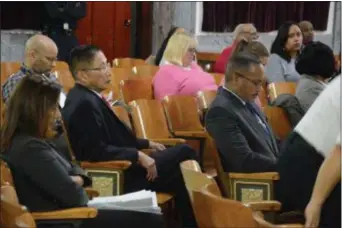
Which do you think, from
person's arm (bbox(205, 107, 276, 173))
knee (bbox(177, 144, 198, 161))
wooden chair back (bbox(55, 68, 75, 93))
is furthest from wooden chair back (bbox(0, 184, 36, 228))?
wooden chair back (bbox(55, 68, 75, 93))

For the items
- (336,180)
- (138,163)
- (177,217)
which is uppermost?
(336,180)

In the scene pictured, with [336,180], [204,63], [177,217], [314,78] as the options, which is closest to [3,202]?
[336,180]

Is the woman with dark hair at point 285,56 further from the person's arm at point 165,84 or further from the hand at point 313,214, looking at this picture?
the hand at point 313,214

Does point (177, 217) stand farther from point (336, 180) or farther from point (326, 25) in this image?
point (326, 25)

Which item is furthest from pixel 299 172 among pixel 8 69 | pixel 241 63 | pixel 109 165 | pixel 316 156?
pixel 8 69

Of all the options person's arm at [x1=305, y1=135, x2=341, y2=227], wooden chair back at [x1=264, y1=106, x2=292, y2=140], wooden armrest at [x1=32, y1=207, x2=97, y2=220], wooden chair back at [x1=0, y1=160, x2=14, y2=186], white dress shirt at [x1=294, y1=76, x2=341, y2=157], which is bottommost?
wooden armrest at [x1=32, y1=207, x2=97, y2=220]

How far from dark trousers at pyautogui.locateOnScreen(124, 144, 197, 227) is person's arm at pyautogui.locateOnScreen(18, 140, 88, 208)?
1010 millimetres

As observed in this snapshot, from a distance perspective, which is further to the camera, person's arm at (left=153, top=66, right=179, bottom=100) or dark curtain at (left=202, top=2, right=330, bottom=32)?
dark curtain at (left=202, top=2, right=330, bottom=32)

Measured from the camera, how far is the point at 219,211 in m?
2.25

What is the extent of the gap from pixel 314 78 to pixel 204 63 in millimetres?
4500

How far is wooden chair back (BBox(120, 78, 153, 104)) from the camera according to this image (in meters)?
5.14

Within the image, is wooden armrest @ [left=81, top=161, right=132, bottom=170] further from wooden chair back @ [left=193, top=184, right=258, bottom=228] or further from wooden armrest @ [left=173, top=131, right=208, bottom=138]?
wooden chair back @ [left=193, top=184, right=258, bottom=228]

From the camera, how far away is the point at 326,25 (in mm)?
8664

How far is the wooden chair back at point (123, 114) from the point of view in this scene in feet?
14.1
